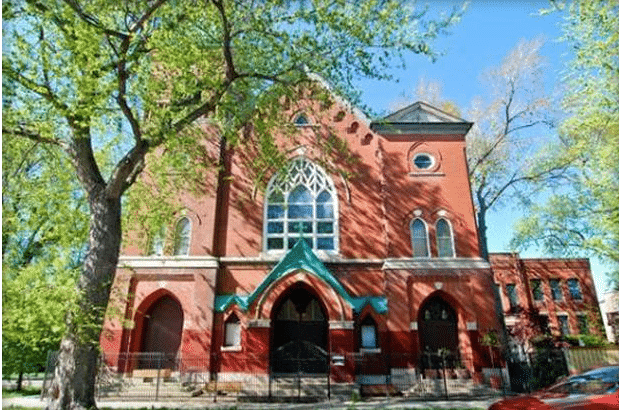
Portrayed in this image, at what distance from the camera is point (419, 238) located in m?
20.2

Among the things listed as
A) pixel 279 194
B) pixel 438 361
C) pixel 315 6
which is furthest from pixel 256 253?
pixel 315 6

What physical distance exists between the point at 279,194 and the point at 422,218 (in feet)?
22.8

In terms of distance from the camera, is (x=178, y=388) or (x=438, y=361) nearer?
(x=178, y=388)

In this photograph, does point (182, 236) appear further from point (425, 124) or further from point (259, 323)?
point (425, 124)

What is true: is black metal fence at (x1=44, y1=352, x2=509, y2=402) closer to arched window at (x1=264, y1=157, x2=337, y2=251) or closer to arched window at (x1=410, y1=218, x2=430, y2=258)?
arched window at (x1=410, y1=218, x2=430, y2=258)

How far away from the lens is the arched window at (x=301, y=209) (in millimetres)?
20438

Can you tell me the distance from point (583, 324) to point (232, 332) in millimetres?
31168

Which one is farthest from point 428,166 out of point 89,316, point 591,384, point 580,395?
point 89,316

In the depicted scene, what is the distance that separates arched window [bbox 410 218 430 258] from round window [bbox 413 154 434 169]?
2.84 m

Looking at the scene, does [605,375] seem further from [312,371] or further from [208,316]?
[208,316]

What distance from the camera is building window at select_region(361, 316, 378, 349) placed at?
1833cm

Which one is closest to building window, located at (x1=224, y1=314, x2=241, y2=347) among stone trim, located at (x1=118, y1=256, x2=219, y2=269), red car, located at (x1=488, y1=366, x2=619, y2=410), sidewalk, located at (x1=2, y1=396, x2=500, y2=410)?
stone trim, located at (x1=118, y1=256, x2=219, y2=269)

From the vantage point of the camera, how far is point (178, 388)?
53.3 ft

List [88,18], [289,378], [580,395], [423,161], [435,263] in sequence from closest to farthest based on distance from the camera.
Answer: [580,395], [88,18], [289,378], [435,263], [423,161]
